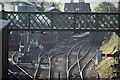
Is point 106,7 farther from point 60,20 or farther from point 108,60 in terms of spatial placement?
point 108,60

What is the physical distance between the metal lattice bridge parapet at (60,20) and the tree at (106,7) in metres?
0.12

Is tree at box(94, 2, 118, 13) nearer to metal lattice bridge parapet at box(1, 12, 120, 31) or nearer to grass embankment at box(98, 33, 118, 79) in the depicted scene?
metal lattice bridge parapet at box(1, 12, 120, 31)

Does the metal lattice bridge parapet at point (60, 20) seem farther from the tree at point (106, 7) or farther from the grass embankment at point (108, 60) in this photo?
the grass embankment at point (108, 60)

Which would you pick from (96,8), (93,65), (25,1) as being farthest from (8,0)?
(93,65)

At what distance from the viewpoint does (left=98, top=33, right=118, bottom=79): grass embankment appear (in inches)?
219

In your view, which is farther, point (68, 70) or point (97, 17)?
point (68, 70)

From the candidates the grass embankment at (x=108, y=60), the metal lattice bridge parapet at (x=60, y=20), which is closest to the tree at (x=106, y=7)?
the metal lattice bridge parapet at (x=60, y=20)

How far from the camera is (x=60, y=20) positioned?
515cm

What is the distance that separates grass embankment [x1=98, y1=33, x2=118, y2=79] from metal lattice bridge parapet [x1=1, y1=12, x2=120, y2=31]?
0.48m

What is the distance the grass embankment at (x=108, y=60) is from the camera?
5.56 metres

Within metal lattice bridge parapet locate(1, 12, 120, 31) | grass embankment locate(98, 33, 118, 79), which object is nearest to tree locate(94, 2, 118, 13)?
metal lattice bridge parapet locate(1, 12, 120, 31)

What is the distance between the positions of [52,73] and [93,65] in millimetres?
823

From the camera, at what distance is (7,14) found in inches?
202

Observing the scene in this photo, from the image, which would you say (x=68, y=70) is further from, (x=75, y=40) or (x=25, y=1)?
(x=25, y=1)
